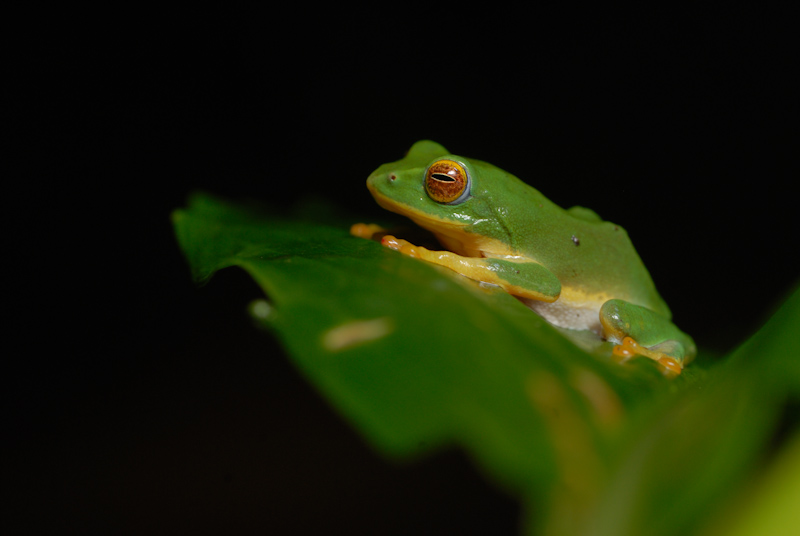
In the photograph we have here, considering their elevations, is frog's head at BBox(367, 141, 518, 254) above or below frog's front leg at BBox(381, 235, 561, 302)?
above

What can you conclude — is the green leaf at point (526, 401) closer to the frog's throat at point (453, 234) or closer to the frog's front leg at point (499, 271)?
the frog's front leg at point (499, 271)

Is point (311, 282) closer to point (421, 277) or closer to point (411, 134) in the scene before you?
point (421, 277)

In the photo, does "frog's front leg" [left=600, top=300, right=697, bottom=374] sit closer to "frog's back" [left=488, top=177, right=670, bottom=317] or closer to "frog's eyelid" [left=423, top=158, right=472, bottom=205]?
"frog's back" [left=488, top=177, right=670, bottom=317]

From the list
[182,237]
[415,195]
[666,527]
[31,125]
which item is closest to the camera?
[666,527]

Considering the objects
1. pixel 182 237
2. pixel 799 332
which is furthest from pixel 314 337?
pixel 182 237

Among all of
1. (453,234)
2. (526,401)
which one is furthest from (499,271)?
(526,401)

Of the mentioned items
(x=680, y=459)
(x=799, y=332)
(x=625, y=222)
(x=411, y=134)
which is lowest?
(x=411, y=134)

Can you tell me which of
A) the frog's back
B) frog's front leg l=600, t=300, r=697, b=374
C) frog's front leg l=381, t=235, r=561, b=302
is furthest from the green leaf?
the frog's back
